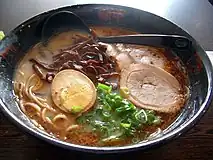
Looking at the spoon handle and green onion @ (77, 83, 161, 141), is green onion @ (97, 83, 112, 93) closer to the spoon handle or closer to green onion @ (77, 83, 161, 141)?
green onion @ (77, 83, 161, 141)

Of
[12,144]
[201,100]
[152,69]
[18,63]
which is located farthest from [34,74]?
[201,100]

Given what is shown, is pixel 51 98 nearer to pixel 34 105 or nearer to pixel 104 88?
pixel 34 105

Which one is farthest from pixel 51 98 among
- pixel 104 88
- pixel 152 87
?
pixel 152 87

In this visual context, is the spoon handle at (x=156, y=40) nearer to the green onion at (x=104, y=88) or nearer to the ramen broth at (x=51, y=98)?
the ramen broth at (x=51, y=98)

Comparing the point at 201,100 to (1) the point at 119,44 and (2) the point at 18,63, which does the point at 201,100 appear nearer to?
(1) the point at 119,44

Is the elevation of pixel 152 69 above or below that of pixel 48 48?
below

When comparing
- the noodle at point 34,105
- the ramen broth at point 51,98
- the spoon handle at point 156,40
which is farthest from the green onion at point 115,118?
the spoon handle at point 156,40
